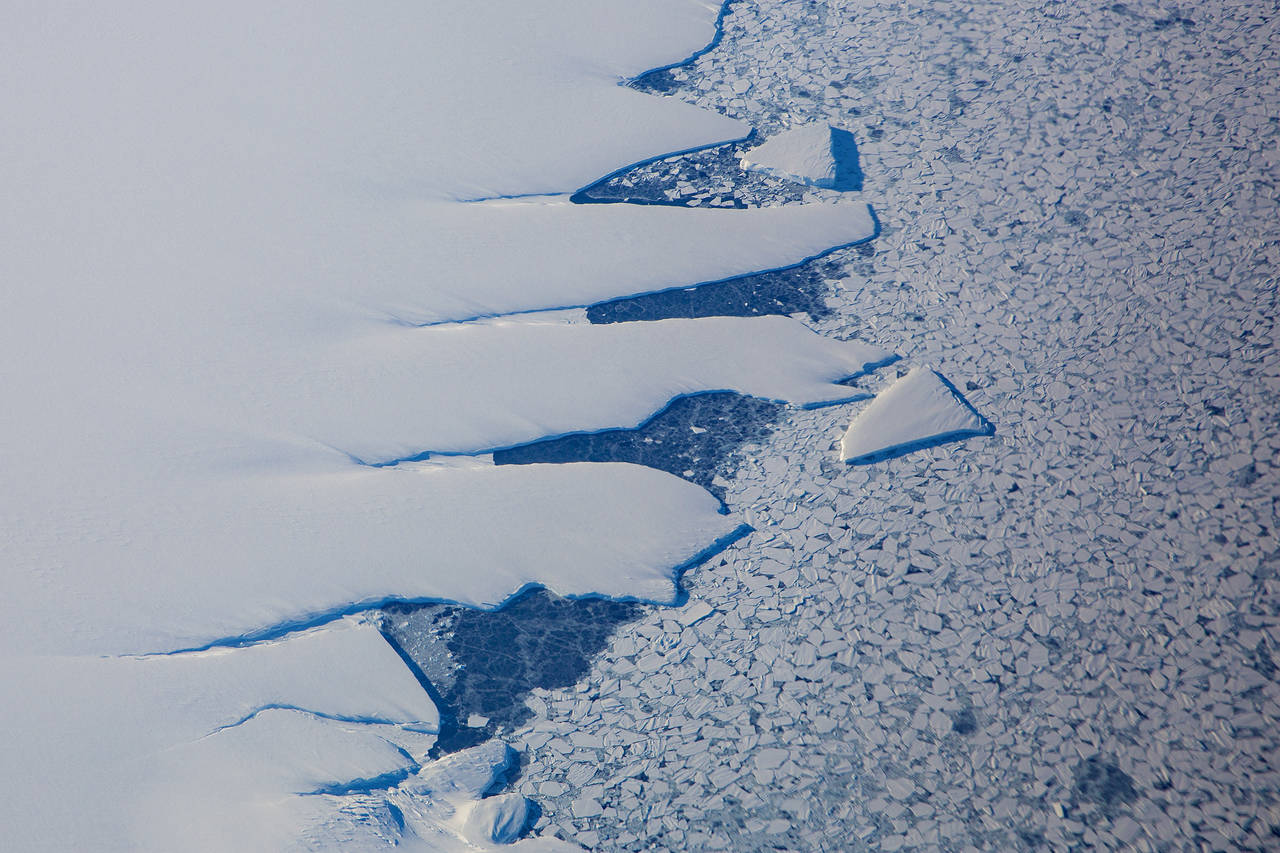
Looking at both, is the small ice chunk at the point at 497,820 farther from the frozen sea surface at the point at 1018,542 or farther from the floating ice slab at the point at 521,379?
the floating ice slab at the point at 521,379

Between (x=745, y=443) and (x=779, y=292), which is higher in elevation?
(x=779, y=292)

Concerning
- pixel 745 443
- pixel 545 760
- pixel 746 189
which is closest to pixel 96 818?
pixel 545 760

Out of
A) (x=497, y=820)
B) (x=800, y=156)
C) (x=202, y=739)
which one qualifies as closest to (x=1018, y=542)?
(x=497, y=820)

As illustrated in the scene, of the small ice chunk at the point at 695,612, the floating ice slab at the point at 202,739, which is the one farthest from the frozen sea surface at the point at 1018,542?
the floating ice slab at the point at 202,739

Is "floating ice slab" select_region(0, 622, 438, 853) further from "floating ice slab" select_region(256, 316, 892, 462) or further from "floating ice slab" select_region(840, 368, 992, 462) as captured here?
"floating ice slab" select_region(840, 368, 992, 462)

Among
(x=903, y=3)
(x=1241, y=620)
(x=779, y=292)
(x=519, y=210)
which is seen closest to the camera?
(x=1241, y=620)

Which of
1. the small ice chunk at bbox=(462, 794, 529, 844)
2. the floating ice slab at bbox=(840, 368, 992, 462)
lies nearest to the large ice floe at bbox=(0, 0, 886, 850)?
the small ice chunk at bbox=(462, 794, 529, 844)

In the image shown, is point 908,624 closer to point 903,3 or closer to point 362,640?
point 362,640
